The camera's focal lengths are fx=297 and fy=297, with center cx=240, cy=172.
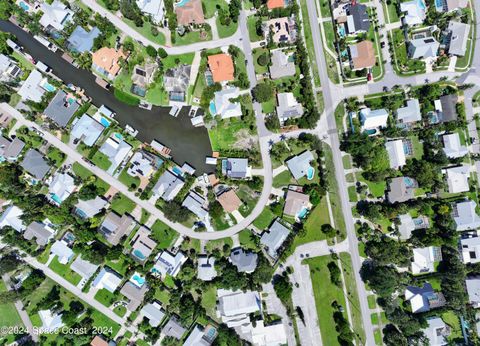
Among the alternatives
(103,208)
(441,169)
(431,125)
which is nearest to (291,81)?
(431,125)

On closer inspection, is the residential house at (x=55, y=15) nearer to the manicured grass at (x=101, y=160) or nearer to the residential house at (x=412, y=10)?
the manicured grass at (x=101, y=160)

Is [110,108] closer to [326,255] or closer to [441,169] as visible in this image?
[326,255]

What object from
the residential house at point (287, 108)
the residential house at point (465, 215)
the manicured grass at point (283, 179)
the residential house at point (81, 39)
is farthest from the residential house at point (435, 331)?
the residential house at point (81, 39)

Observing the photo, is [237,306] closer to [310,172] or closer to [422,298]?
[310,172]

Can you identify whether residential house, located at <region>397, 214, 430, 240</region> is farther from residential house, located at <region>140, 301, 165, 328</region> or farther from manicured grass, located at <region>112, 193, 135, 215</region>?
manicured grass, located at <region>112, 193, 135, 215</region>

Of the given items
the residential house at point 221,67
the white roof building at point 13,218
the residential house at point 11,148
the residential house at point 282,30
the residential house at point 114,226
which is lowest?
the white roof building at point 13,218

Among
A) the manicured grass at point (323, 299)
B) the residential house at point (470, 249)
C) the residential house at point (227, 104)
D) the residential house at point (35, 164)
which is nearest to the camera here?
the residential house at point (35, 164)
